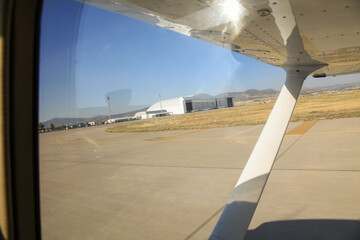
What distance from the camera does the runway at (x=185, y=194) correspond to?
2.49 metres

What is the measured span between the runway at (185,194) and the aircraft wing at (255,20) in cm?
63

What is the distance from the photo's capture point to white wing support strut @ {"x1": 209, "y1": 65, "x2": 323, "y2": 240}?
197cm

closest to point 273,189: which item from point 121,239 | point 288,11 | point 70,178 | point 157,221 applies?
point 157,221

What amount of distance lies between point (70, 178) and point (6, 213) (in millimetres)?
4680

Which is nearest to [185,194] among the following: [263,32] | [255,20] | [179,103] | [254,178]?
[254,178]

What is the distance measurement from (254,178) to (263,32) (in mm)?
1286

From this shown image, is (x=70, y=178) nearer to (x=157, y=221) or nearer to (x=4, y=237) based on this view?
(x=157, y=221)

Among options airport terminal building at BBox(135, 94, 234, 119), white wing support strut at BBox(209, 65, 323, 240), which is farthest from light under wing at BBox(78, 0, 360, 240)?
airport terminal building at BBox(135, 94, 234, 119)

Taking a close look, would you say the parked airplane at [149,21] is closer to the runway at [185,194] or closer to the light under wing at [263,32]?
the light under wing at [263,32]

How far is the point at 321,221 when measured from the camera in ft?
8.82

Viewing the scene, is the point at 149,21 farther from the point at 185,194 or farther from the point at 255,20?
the point at 185,194

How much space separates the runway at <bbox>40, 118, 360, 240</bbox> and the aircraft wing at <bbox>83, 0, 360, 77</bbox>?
635mm

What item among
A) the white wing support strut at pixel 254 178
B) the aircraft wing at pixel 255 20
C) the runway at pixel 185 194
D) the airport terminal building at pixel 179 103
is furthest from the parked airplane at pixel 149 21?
the white wing support strut at pixel 254 178

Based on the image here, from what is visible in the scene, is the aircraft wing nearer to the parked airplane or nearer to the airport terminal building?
the parked airplane
